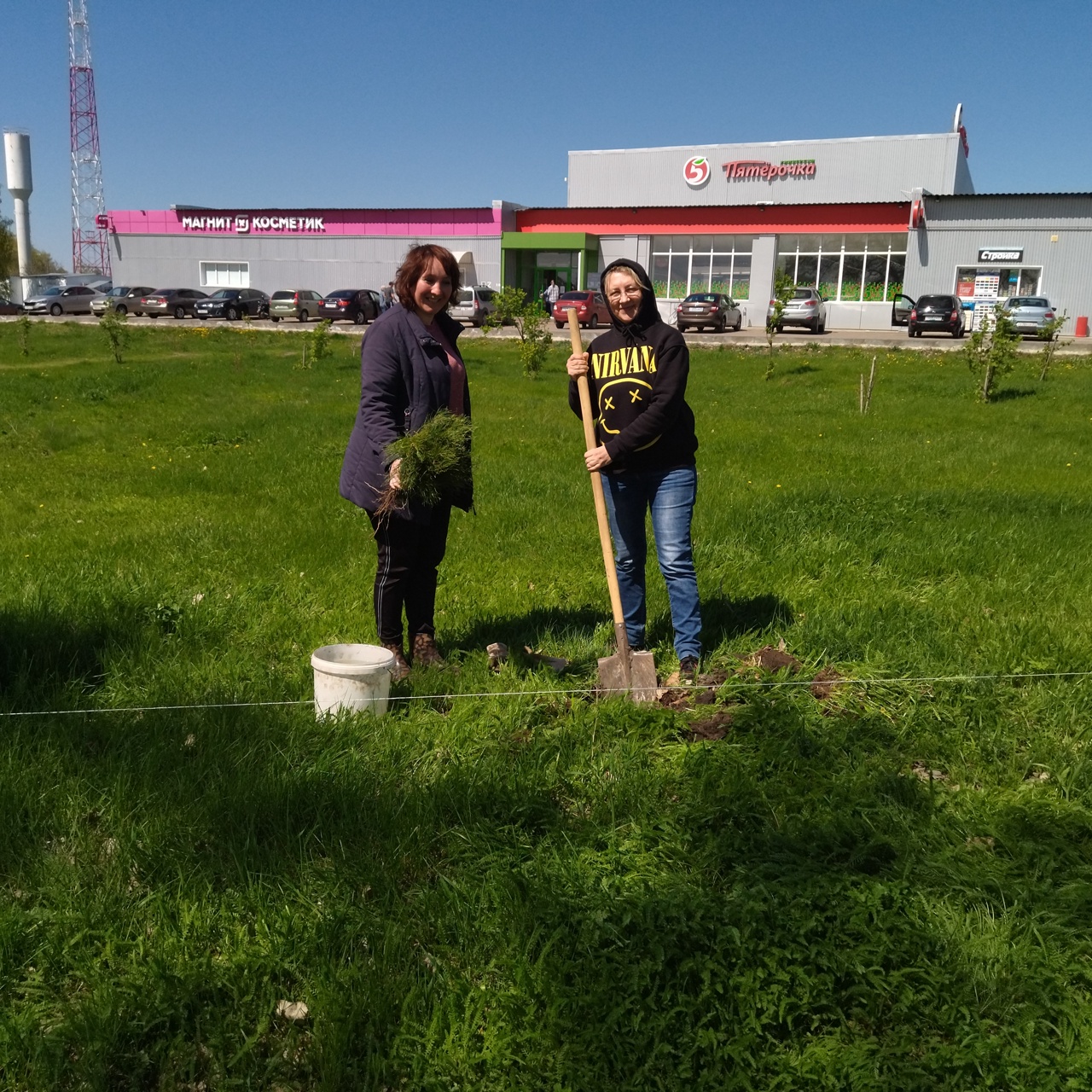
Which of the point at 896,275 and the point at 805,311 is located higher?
the point at 896,275

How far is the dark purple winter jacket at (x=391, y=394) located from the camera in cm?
409

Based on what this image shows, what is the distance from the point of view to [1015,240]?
123ft

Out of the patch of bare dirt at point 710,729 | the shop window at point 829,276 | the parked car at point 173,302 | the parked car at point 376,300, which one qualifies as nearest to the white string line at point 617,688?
the patch of bare dirt at point 710,729

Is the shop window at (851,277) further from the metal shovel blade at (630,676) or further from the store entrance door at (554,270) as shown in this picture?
the metal shovel blade at (630,676)

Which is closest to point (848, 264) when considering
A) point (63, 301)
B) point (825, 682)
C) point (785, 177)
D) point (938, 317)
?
point (785, 177)

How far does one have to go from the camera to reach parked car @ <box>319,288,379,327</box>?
3766 centimetres

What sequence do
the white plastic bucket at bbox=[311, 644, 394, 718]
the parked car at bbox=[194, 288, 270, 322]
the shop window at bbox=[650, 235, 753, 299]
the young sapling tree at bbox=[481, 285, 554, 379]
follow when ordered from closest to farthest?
1. the white plastic bucket at bbox=[311, 644, 394, 718]
2. the young sapling tree at bbox=[481, 285, 554, 379]
3. the parked car at bbox=[194, 288, 270, 322]
4. the shop window at bbox=[650, 235, 753, 299]

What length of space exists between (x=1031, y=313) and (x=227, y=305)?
97.9ft

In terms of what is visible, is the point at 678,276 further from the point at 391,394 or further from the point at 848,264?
the point at 391,394

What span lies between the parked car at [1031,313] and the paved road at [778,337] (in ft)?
1.70

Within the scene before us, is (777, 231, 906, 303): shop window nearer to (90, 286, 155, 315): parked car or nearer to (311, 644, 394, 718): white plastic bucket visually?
(90, 286, 155, 315): parked car

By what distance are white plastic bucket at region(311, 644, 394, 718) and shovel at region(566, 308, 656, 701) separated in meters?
0.93

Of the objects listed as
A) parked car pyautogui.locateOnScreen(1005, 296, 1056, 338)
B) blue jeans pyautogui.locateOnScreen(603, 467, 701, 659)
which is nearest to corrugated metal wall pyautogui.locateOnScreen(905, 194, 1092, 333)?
parked car pyautogui.locateOnScreen(1005, 296, 1056, 338)

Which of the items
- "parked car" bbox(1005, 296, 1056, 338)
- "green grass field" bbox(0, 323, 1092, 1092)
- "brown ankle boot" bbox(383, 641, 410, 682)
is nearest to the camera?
"green grass field" bbox(0, 323, 1092, 1092)
